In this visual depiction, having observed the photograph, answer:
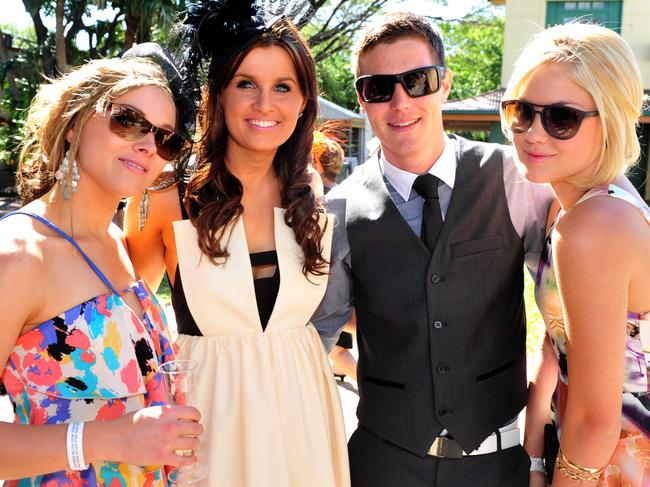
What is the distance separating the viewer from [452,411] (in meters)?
2.08

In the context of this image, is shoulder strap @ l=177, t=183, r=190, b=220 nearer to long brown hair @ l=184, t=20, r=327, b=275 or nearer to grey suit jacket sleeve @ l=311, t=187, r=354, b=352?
long brown hair @ l=184, t=20, r=327, b=275

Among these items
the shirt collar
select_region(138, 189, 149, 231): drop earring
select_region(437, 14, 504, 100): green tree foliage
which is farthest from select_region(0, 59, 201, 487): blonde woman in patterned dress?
select_region(437, 14, 504, 100): green tree foliage

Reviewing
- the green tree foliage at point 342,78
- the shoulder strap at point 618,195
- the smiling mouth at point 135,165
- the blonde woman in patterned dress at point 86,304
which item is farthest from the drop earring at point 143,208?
the green tree foliage at point 342,78

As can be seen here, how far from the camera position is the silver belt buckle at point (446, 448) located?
2.09 meters

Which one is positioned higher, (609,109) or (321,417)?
(609,109)

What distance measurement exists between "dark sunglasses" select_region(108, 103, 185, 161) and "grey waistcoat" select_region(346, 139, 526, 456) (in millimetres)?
735

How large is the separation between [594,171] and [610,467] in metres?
0.83

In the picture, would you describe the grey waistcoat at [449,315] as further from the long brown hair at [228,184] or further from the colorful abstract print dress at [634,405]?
the colorful abstract print dress at [634,405]

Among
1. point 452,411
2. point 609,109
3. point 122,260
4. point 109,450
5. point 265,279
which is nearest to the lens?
point 109,450

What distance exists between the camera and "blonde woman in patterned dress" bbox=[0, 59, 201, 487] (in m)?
1.46

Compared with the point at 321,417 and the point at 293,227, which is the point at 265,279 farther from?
the point at 321,417

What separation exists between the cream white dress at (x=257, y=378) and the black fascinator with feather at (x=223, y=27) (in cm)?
57

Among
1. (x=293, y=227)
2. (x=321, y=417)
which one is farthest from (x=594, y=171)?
(x=321, y=417)

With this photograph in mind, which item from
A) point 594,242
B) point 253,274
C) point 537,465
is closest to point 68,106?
point 253,274
